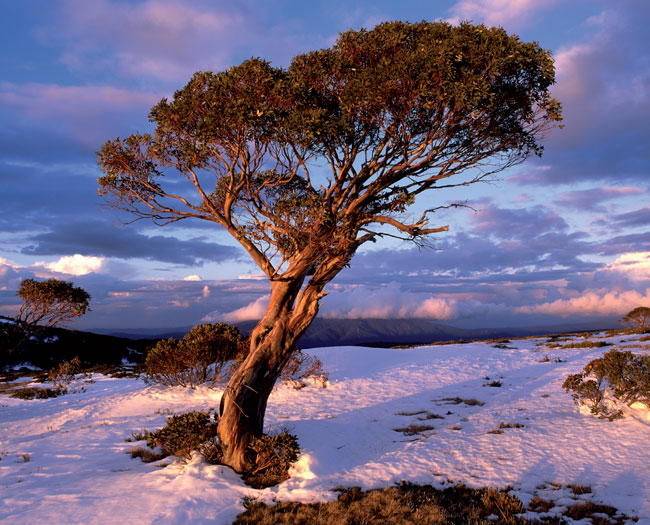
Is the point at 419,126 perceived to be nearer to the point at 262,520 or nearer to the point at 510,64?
the point at 510,64

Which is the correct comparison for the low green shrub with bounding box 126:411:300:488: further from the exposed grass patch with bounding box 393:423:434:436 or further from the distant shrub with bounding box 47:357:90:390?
the distant shrub with bounding box 47:357:90:390

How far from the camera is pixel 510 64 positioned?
9.94 m

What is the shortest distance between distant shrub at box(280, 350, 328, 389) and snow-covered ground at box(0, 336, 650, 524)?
0.60 metres

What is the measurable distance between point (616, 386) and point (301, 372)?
45.4 feet

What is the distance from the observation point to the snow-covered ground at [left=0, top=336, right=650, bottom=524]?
7602 mm

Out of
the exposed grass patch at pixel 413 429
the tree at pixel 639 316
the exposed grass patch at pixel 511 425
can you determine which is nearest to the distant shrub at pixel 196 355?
the exposed grass patch at pixel 413 429

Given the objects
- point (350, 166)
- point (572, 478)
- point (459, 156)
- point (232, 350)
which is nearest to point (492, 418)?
point (572, 478)

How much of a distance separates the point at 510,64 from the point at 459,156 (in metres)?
2.52

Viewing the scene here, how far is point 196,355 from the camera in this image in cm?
1888

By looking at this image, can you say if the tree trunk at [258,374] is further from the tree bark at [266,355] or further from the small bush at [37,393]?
the small bush at [37,393]

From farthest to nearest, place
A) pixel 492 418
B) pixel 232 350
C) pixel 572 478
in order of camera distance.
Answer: pixel 232 350 < pixel 492 418 < pixel 572 478

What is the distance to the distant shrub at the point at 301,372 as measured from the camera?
20266mm

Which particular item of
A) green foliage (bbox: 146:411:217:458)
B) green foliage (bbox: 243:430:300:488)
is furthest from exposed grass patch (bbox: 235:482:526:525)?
green foliage (bbox: 146:411:217:458)

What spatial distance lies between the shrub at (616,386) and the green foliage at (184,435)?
11.6 meters
